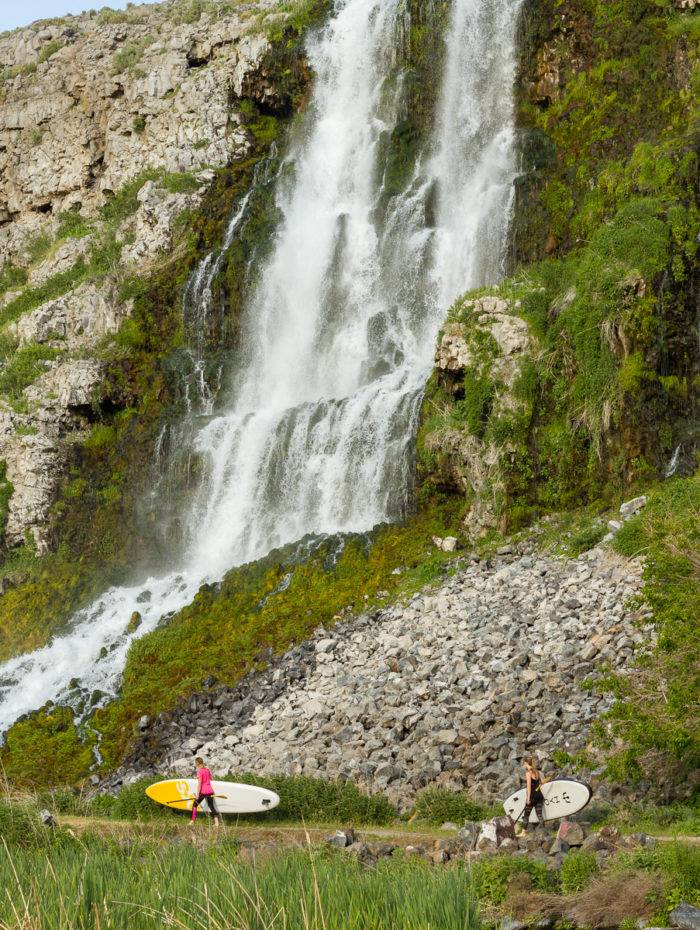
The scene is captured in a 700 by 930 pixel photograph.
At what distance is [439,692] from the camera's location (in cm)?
1526

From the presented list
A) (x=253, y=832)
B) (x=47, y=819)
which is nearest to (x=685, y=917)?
(x=253, y=832)

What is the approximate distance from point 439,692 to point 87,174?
135 ft

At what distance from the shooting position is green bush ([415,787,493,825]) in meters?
12.0

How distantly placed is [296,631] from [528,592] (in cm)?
534

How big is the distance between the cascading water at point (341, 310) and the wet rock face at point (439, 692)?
5.22 meters

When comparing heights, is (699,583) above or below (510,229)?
below

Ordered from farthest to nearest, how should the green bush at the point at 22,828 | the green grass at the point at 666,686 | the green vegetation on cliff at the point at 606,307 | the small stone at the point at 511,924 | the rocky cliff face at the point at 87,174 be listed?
the rocky cliff face at the point at 87,174 < the green vegetation on cliff at the point at 606,307 < the green grass at the point at 666,686 < the green bush at the point at 22,828 < the small stone at the point at 511,924

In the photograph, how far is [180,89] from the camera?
1795 inches

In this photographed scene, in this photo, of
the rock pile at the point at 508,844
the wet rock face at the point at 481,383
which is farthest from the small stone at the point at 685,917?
the wet rock face at the point at 481,383

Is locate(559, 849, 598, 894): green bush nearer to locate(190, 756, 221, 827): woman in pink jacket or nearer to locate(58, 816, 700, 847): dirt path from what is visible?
locate(58, 816, 700, 847): dirt path

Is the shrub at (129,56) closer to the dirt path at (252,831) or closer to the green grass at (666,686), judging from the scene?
the dirt path at (252,831)

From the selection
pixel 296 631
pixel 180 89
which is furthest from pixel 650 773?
pixel 180 89

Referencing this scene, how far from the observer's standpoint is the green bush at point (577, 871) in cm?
837

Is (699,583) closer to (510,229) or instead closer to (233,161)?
(510,229)
